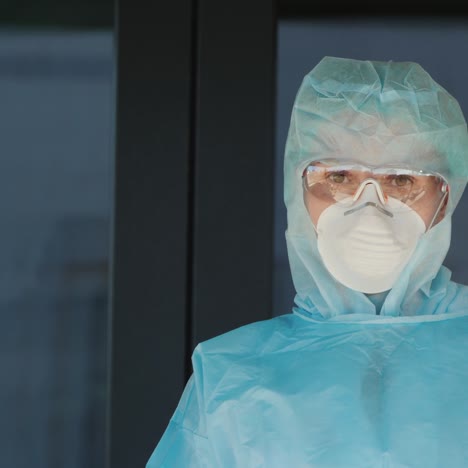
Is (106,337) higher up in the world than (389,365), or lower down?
lower down

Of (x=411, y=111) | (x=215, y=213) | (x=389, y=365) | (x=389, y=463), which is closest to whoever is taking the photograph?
(x=389, y=463)

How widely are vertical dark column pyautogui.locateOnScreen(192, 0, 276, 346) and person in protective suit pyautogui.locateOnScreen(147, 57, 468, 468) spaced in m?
0.63

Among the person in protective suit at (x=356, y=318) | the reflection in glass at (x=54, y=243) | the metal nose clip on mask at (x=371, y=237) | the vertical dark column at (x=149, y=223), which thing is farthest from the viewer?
the reflection in glass at (x=54, y=243)

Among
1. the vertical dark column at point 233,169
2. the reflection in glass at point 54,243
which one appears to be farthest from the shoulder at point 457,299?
the reflection in glass at point 54,243

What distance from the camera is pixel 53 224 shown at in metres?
2.47

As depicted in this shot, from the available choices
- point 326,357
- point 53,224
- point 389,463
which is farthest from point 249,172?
point 389,463

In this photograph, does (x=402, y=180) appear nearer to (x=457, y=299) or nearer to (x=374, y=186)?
(x=374, y=186)

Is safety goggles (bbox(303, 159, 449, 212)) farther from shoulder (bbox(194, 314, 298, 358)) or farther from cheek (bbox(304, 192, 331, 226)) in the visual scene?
shoulder (bbox(194, 314, 298, 358))

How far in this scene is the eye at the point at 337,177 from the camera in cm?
156

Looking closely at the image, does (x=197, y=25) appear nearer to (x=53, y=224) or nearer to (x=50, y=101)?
(x=50, y=101)

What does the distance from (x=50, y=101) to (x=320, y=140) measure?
1057mm

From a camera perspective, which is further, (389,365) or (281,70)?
(281,70)

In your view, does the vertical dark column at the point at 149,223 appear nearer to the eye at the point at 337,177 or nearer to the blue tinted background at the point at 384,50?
the blue tinted background at the point at 384,50

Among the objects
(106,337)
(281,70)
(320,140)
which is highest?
(281,70)
